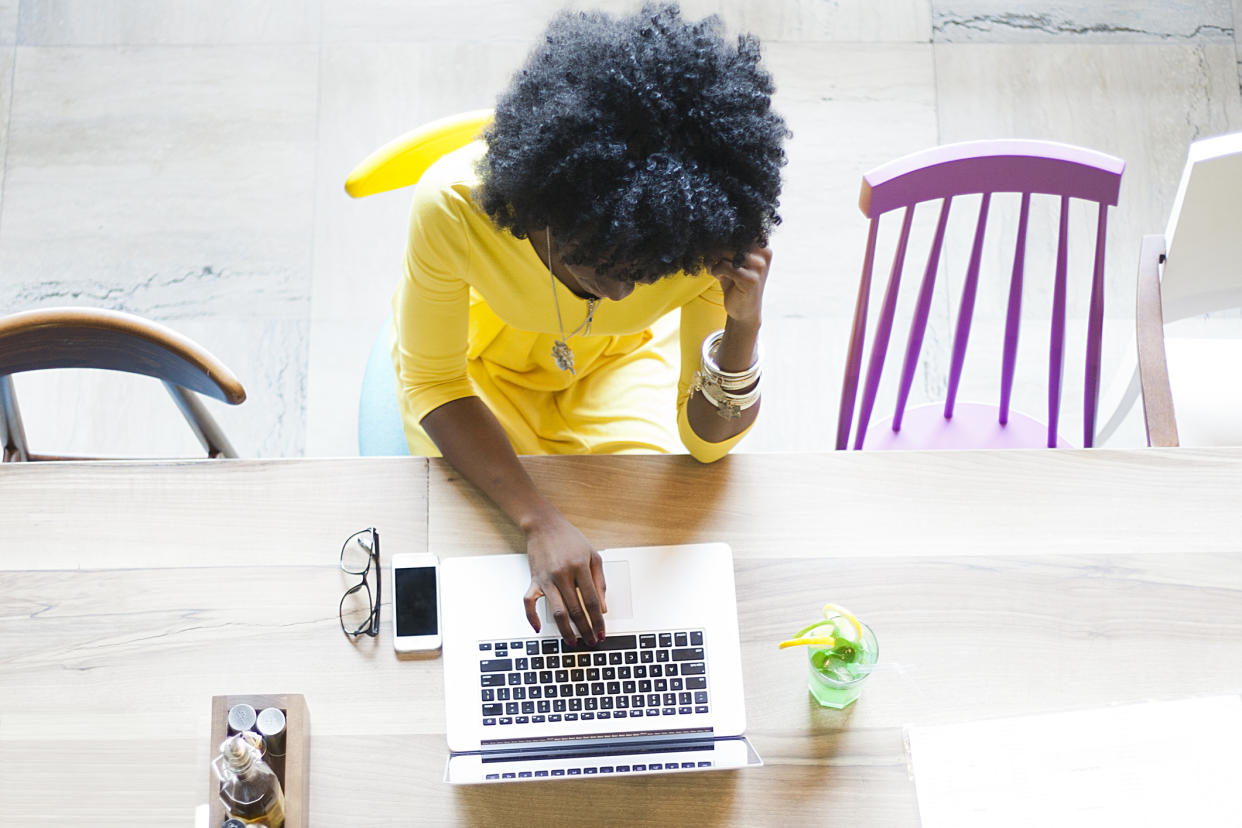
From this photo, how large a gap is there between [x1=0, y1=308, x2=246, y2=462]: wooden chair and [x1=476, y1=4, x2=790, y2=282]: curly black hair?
0.52m

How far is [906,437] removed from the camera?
1719 mm

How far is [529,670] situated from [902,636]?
0.45 m

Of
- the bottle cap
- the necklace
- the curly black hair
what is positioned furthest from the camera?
the necklace

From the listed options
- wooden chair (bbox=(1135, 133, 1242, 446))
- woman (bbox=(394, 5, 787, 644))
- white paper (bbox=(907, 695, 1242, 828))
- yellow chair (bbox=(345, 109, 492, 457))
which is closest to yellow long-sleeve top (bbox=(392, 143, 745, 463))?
woman (bbox=(394, 5, 787, 644))

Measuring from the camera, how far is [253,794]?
1097 mm

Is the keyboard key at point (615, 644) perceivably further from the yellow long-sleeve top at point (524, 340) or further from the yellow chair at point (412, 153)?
the yellow chair at point (412, 153)

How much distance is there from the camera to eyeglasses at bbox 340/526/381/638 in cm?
124

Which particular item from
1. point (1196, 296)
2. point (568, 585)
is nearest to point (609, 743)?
point (568, 585)

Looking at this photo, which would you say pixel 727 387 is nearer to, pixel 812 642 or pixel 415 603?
pixel 812 642

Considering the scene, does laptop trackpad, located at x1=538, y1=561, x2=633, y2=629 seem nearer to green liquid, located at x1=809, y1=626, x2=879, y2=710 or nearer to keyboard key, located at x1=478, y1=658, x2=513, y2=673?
keyboard key, located at x1=478, y1=658, x2=513, y2=673

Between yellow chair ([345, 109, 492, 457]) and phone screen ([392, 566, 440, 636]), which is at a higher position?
yellow chair ([345, 109, 492, 457])

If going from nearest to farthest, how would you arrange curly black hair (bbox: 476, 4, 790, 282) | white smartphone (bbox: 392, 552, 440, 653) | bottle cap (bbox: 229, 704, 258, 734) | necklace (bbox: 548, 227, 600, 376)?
1. curly black hair (bbox: 476, 4, 790, 282)
2. bottle cap (bbox: 229, 704, 258, 734)
3. white smartphone (bbox: 392, 552, 440, 653)
4. necklace (bbox: 548, 227, 600, 376)

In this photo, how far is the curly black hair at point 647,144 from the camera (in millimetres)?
1025

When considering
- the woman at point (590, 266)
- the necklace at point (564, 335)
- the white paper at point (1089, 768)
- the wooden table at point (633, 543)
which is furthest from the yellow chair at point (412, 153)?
the white paper at point (1089, 768)
